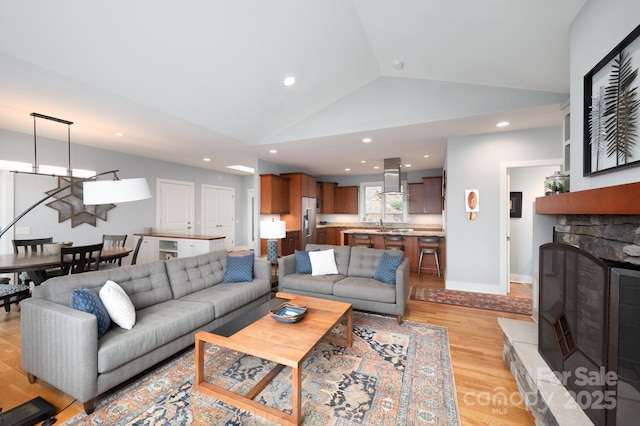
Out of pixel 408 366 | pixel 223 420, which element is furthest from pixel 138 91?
pixel 408 366

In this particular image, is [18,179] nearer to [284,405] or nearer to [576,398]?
[284,405]

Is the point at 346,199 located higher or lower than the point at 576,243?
higher

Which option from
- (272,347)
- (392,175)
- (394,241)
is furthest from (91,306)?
(392,175)

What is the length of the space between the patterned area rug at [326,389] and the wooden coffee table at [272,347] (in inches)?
3.1

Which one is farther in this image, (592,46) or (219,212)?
(219,212)

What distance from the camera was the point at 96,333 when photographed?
181 cm

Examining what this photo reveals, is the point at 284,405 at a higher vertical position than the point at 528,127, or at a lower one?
lower

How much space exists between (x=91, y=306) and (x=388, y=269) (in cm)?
294

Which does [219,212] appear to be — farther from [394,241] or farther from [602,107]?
[602,107]

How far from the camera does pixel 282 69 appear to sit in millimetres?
3275

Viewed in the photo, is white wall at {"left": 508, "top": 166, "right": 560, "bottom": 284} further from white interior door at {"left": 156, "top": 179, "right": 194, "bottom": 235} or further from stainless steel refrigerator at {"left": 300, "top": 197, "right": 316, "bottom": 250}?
white interior door at {"left": 156, "top": 179, "right": 194, "bottom": 235}

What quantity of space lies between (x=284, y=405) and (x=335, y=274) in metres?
2.08

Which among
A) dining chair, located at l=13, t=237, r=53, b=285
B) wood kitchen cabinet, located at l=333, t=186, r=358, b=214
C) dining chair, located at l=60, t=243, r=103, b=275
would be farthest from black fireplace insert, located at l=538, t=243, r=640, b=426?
wood kitchen cabinet, located at l=333, t=186, r=358, b=214

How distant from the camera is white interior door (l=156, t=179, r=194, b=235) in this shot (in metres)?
6.47
